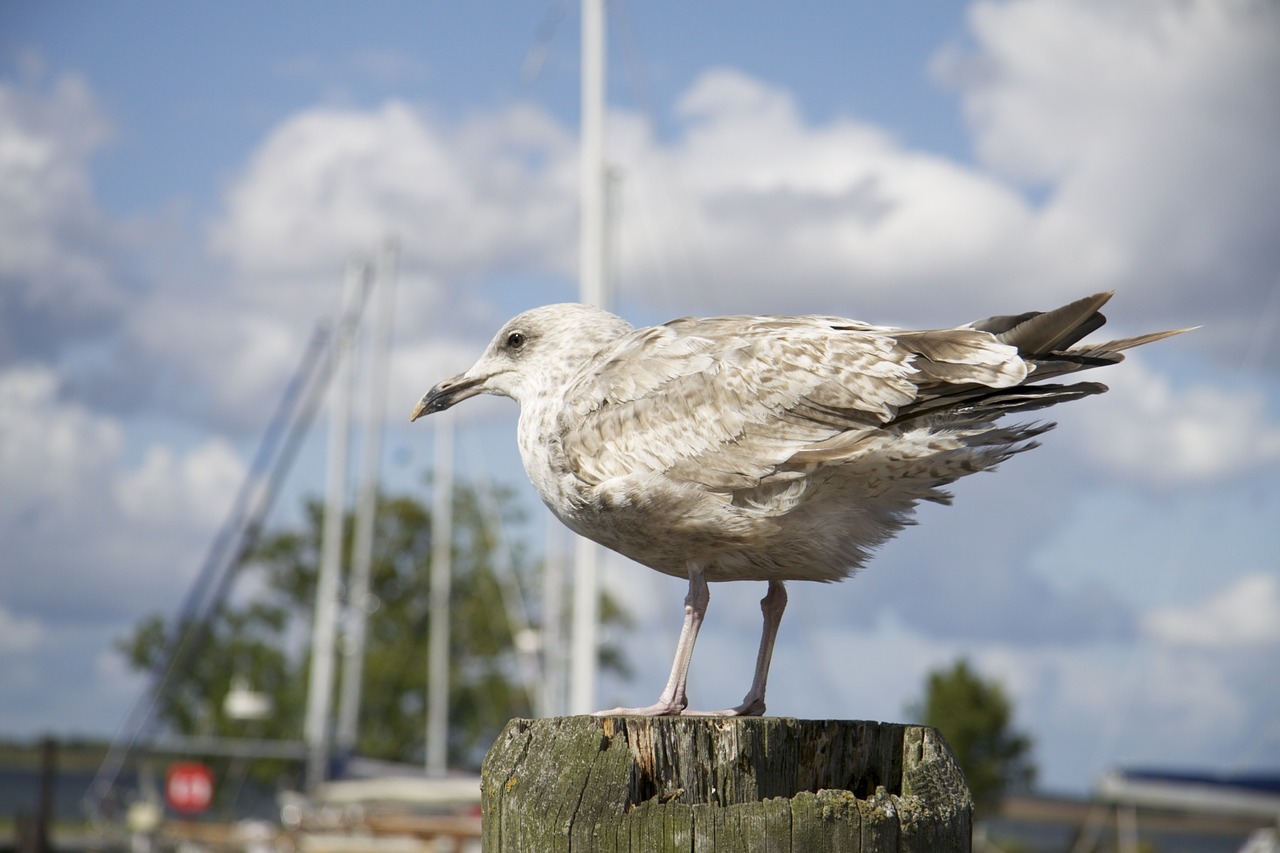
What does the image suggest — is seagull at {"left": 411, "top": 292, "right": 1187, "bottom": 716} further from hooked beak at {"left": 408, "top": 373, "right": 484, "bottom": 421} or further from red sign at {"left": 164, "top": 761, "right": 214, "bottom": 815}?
red sign at {"left": 164, "top": 761, "right": 214, "bottom": 815}

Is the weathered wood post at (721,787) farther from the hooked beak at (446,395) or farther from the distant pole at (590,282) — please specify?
the distant pole at (590,282)

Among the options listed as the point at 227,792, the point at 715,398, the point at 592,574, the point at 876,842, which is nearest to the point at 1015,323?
the point at 715,398

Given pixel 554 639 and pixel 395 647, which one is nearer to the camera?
pixel 554 639

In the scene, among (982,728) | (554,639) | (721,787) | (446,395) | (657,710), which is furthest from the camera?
(982,728)

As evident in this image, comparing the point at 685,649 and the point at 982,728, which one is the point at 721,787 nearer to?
the point at 685,649

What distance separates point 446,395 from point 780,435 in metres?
1.54

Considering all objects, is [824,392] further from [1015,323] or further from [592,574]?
[592,574]

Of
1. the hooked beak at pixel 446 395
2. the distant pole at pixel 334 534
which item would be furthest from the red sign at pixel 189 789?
the hooked beak at pixel 446 395

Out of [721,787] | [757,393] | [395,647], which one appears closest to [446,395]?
[757,393]

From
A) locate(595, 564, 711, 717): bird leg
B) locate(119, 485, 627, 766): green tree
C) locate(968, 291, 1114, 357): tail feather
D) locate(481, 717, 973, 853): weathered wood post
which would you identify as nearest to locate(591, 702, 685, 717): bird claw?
locate(595, 564, 711, 717): bird leg

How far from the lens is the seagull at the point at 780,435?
439cm

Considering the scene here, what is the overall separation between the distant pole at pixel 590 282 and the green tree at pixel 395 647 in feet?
113

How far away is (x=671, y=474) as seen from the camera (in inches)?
177

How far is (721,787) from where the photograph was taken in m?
3.71
